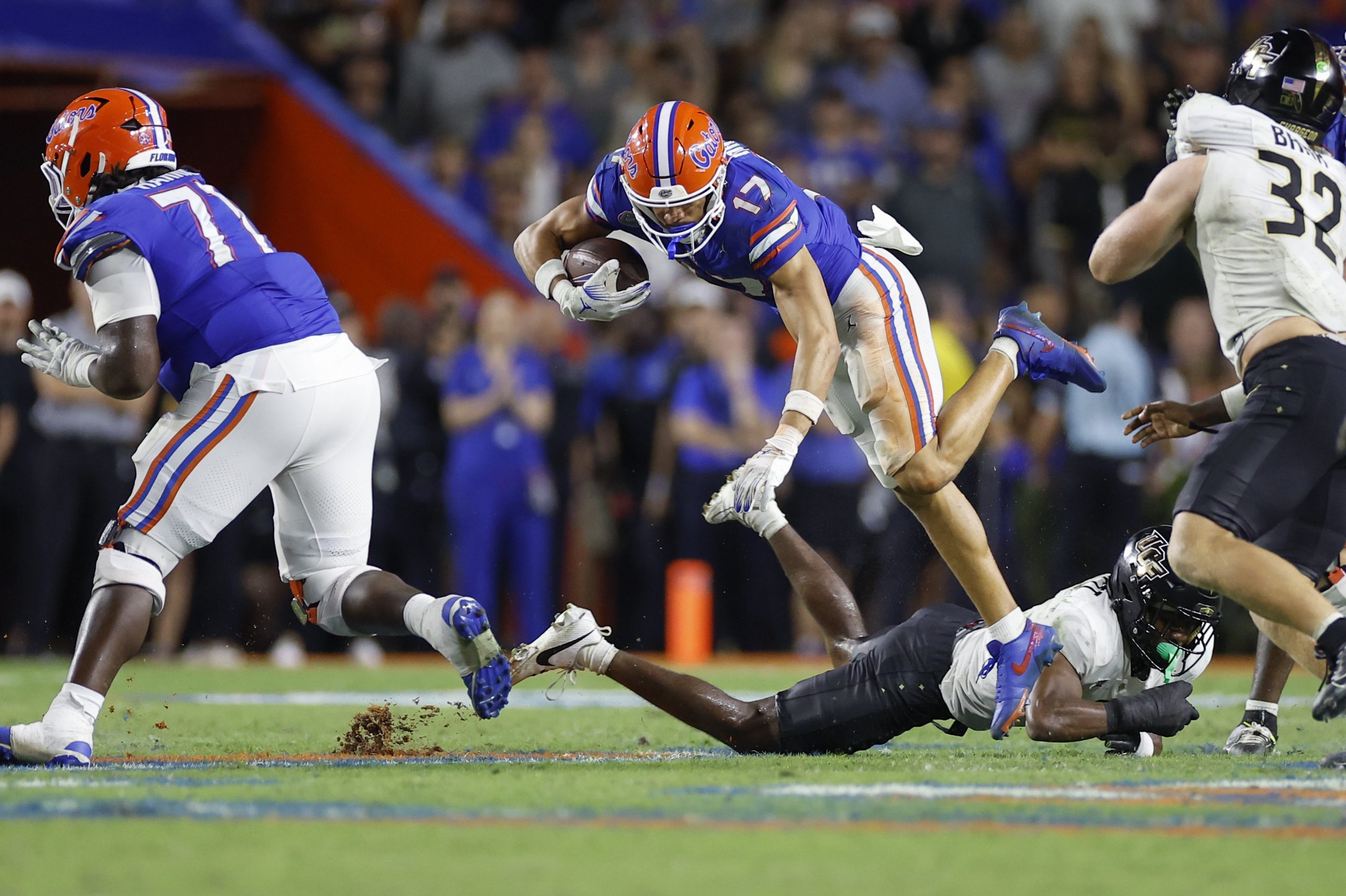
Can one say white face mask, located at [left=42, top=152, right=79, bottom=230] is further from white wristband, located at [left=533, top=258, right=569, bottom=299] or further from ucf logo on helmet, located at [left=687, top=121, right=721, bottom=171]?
ucf logo on helmet, located at [left=687, top=121, right=721, bottom=171]

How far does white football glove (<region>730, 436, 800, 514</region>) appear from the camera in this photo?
15.4 ft

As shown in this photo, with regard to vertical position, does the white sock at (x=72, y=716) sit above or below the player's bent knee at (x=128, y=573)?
below

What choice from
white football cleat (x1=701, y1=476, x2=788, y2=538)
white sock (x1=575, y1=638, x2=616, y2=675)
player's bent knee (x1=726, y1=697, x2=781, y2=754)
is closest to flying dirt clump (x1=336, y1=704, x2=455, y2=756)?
white sock (x1=575, y1=638, x2=616, y2=675)

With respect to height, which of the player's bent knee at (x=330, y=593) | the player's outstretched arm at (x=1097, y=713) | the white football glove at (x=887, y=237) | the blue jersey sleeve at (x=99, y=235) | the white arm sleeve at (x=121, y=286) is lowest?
the player's outstretched arm at (x=1097, y=713)

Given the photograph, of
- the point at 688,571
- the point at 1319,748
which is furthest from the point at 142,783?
the point at 688,571

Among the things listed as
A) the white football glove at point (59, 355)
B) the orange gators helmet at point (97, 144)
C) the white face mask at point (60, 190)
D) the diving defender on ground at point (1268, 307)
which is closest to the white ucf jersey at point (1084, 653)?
the diving defender on ground at point (1268, 307)

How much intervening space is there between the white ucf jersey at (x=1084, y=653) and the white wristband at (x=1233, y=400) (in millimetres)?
667

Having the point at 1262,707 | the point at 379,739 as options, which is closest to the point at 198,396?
the point at 379,739

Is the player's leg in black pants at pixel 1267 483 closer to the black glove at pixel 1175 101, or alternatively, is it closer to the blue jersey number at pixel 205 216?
the black glove at pixel 1175 101

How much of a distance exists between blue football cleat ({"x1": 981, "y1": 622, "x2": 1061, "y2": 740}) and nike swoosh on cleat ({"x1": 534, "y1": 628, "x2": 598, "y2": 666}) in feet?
3.94

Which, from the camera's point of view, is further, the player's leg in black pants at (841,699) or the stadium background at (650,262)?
the stadium background at (650,262)

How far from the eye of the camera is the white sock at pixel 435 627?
15.2ft

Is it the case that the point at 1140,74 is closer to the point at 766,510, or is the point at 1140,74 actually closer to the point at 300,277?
the point at 766,510

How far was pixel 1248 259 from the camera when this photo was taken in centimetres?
452
